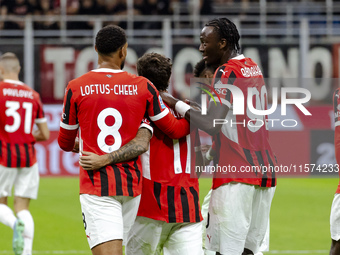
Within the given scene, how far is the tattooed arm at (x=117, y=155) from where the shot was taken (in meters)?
3.95

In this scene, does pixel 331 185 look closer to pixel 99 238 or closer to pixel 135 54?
pixel 135 54

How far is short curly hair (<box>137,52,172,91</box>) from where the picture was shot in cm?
427

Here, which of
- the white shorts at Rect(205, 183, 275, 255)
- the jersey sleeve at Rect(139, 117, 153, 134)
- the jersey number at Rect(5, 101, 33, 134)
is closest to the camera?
the jersey sleeve at Rect(139, 117, 153, 134)

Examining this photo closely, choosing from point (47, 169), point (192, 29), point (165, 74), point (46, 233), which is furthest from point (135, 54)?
point (165, 74)

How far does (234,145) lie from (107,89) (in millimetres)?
985

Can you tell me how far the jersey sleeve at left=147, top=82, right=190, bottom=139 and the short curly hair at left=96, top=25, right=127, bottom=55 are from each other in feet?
1.06

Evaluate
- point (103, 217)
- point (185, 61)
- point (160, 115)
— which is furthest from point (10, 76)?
point (185, 61)

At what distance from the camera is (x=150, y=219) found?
4227mm

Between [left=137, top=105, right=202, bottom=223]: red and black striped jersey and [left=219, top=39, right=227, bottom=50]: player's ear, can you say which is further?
[left=219, top=39, right=227, bottom=50]: player's ear

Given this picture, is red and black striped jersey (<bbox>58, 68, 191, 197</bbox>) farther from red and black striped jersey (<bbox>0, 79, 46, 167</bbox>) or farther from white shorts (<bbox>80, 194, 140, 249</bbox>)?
red and black striped jersey (<bbox>0, 79, 46, 167</bbox>)

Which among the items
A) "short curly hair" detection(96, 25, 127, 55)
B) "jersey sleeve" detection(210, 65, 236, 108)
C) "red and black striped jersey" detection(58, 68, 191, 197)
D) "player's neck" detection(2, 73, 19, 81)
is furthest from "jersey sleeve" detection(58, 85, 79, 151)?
"player's neck" detection(2, 73, 19, 81)

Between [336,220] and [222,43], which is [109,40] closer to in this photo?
[222,43]

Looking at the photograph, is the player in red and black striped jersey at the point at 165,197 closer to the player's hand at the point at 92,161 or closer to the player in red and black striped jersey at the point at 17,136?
the player's hand at the point at 92,161

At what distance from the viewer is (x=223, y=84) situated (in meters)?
4.17
